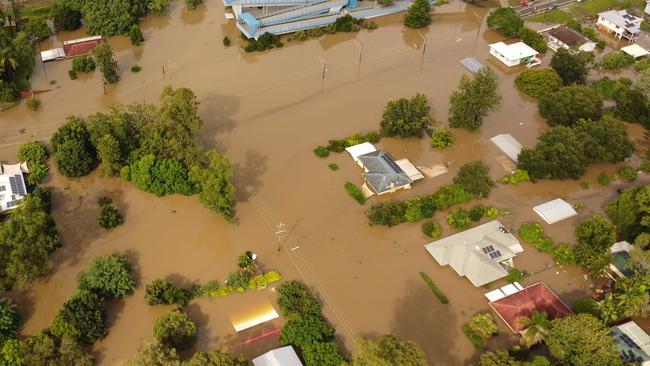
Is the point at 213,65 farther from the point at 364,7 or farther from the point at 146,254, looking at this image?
the point at 146,254

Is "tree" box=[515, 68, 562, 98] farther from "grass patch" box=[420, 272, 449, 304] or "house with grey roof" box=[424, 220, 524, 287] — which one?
"grass patch" box=[420, 272, 449, 304]

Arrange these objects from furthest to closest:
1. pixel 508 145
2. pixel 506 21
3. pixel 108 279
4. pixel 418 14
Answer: pixel 418 14 → pixel 506 21 → pixel 508 145 → pixel 108 279

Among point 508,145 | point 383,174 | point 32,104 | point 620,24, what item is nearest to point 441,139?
point 508,145

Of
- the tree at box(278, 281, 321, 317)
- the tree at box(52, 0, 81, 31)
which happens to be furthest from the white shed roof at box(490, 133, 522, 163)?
the tree at box(52, 0, 81, 31)

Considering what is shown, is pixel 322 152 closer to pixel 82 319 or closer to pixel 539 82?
pixel 82 319

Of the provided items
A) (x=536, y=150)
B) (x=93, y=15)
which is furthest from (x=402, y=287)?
(x=93, y=15)

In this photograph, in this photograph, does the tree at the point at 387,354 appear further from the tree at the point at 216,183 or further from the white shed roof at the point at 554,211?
the white shed roof at the point at 554,211

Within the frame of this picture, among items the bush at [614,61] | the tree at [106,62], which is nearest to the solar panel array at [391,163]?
the tree at [106,62]
